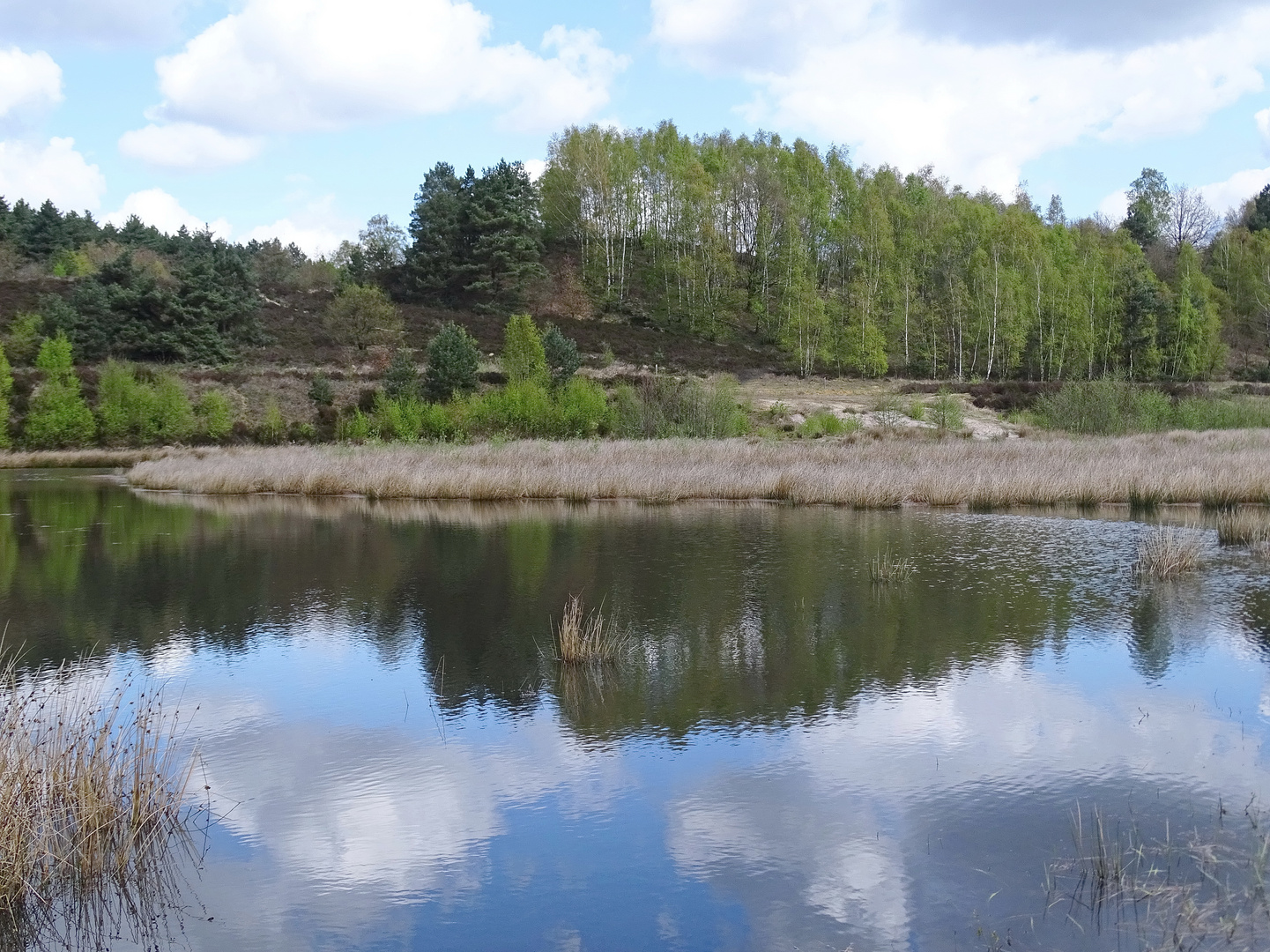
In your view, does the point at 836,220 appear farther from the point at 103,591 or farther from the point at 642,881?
the point at 642,881

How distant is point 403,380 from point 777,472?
925 inches

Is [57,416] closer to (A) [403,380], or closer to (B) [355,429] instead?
(B) [355,429]

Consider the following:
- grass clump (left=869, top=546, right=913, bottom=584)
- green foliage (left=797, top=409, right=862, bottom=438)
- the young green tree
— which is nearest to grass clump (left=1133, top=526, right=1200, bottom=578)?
grass clump (left=869, top=546, right=913, bottom=584)

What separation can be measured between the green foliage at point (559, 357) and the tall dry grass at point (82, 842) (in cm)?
3719

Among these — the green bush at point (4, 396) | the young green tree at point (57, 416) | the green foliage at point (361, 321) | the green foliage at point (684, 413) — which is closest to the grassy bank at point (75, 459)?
the green bush at point (4, 396)

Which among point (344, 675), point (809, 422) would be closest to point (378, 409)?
point (809, 422)

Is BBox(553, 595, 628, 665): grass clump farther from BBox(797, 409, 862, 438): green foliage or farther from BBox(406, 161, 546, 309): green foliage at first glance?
BBox(406, 161, 546, 309): green foliage

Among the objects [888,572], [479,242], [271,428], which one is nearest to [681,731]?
[888,572]

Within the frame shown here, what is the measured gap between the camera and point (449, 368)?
4078 cm

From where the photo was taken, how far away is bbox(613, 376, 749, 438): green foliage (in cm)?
3594

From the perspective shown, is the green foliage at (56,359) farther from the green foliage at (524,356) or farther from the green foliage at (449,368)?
the green foliage at (524,356)

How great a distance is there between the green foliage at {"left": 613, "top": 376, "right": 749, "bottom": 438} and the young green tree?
21862mm

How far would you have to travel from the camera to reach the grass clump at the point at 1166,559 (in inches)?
496

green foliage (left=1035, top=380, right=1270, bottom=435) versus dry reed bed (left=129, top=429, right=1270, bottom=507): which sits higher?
green foliage (left=1035, top=380, right=1270, bottom=435)
